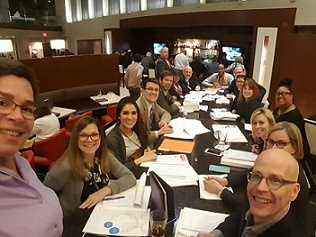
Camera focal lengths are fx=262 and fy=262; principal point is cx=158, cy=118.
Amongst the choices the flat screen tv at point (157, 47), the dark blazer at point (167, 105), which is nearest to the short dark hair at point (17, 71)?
the dark blazer at point (167, 105)

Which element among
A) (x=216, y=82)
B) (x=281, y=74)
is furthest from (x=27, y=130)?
(x=281, y=74)

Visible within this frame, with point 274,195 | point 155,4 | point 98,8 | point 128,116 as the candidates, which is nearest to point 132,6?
point 155,4

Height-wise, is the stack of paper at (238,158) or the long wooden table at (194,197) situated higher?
the stack of paper at (238,158)

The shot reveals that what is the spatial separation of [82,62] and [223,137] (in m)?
4.69

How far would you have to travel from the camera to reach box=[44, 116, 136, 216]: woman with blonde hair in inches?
67.4

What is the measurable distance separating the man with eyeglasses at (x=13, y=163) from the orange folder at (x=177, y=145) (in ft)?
5.02

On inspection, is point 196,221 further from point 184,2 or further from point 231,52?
point 184,2

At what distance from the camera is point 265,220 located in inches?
49.3

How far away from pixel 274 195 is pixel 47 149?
97.5 inches

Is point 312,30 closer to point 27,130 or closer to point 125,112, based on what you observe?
point 125,112

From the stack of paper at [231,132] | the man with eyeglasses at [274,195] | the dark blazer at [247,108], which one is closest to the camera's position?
the man with eyeglasses at [274,195]

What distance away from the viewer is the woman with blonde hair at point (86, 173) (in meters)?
1.71

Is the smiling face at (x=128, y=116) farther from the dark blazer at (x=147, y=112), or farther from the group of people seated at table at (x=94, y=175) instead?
the dark blazer at (x=147, y=112)

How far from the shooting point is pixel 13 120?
0.85 meters
